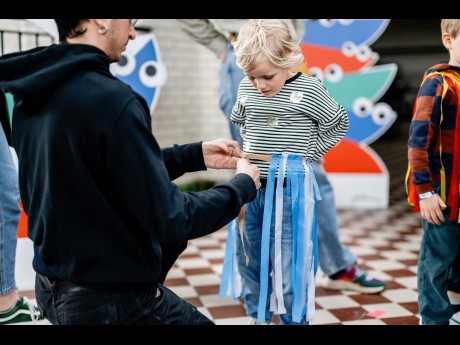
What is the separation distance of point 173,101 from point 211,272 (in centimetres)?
280

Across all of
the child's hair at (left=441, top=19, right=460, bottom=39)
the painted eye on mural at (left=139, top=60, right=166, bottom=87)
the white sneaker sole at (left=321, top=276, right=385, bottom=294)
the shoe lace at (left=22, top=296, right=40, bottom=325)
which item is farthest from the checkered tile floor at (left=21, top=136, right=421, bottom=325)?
the child's hair at (left=441, top=19, right=460, bottom=39)

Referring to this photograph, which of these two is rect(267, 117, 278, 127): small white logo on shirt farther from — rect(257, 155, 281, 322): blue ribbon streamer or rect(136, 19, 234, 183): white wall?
rect(136, 19, 234, 183): white wall

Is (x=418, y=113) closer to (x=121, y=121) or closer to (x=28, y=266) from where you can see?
(x=121, y=121)

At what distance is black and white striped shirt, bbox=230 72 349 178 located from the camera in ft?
6.45

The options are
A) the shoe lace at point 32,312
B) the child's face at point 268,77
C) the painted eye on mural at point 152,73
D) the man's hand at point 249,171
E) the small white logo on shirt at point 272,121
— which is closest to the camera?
the man's hand at point 249,171

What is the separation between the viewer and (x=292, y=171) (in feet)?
6.58

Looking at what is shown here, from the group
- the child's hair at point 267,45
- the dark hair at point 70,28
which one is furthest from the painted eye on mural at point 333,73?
the dark hair at point 70,28

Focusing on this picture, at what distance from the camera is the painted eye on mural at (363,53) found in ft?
17.3

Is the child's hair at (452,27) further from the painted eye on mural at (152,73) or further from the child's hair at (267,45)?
the painted eye on mural at (152,73)

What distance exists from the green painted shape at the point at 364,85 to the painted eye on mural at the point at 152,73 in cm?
226

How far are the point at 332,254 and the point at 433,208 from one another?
3.36ft

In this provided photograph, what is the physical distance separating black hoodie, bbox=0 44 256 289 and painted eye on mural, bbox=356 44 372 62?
419 centimetres

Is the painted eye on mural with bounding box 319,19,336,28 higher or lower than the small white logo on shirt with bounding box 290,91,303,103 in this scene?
higher

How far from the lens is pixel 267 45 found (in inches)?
73.6
